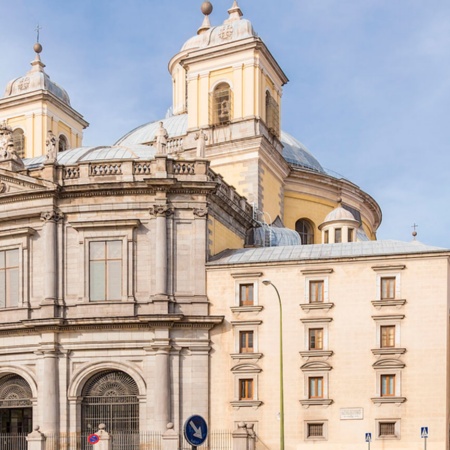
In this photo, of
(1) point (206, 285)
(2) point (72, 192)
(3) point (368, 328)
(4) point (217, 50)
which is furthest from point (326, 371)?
→ (4) point (217, 50)

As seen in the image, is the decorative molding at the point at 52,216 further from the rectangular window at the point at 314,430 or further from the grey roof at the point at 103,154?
the rectangular window at the point at 314,430

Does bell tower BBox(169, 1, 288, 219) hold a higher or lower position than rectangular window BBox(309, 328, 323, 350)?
higher

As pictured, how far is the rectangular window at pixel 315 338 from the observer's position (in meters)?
45.2

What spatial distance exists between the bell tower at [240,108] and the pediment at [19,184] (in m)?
13.9

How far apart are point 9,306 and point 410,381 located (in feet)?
69.1

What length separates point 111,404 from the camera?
46.4m

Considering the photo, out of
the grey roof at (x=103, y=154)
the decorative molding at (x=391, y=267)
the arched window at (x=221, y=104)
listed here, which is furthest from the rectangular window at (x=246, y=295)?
the arched window at (x=221, y=104)

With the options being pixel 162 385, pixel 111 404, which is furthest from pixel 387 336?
pixel 111 404

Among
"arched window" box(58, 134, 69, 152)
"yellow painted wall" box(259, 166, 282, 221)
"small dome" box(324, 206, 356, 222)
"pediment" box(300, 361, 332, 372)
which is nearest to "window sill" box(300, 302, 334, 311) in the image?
"pediment" box(300, 361, 332, 372)

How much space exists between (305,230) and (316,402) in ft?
74.4

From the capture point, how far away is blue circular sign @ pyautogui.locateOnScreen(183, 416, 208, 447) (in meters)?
22.8

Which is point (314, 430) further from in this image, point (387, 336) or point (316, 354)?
point (387, 336)

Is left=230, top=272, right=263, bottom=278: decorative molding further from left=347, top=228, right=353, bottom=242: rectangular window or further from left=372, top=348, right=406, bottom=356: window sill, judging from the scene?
left=347, top=228, right=353, bottom=242: rectangular window

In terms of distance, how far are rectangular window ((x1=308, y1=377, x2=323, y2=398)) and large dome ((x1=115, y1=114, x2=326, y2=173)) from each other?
930 inches
